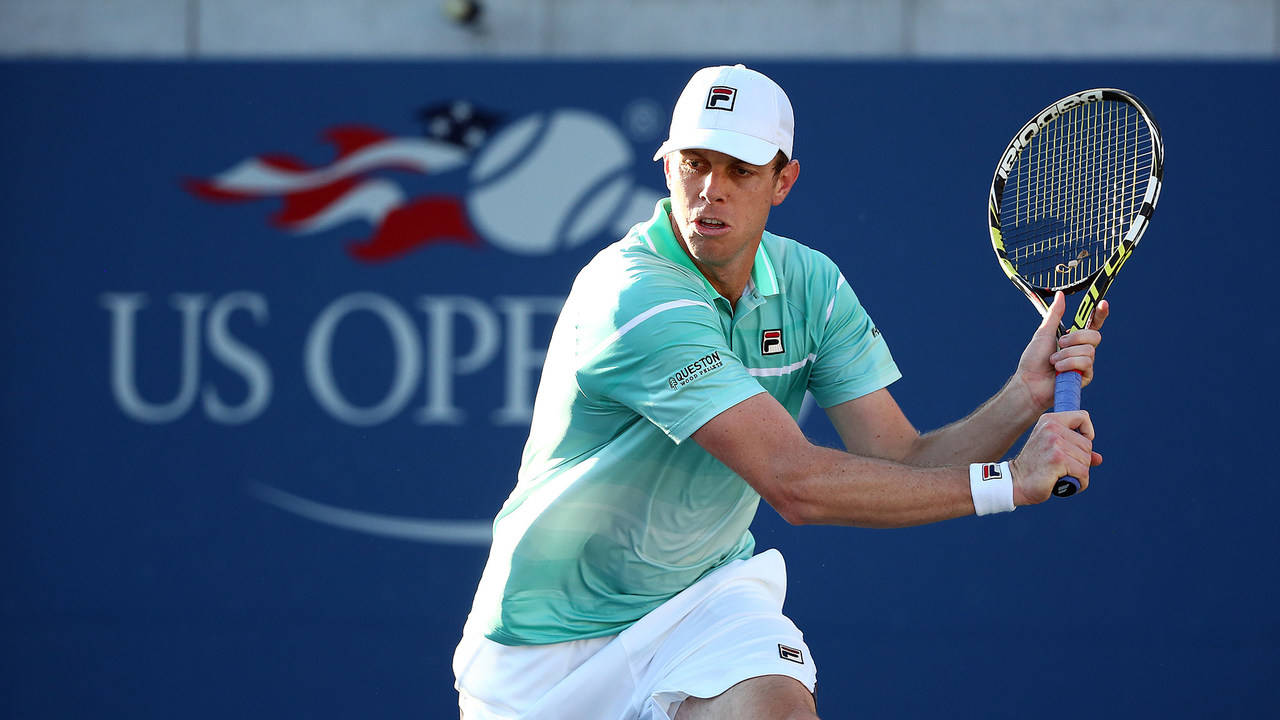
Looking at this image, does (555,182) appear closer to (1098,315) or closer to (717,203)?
(717,203)

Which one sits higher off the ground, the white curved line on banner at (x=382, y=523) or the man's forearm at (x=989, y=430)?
the man's forearm at (x=989, y=430)

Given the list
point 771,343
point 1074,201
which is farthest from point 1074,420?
point 1074,201

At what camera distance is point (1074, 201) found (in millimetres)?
3562

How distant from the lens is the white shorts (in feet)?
9.61

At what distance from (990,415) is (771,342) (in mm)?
495

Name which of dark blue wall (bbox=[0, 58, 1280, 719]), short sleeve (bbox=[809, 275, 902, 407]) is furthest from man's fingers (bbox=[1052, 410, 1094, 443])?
dark blue wall (bbox=[0, 58, 1280, 719])

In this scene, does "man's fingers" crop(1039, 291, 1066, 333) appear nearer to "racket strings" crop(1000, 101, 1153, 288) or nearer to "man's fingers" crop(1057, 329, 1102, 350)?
"man's fingers" crop(1057, 329, 1102, 350)

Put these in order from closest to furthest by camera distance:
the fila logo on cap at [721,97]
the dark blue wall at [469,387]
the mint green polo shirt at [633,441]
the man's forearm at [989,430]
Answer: the mint green polo shirt at [633,441] → the fila logo on cap at [721,97] → the man's forearm at [989,430] → the dark blue wall at [469,387]

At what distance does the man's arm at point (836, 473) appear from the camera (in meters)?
2.54

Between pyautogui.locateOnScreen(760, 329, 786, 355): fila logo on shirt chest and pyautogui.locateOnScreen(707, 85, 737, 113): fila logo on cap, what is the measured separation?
485 millimetres

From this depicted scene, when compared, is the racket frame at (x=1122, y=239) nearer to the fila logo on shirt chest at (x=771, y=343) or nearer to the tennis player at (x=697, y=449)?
the tennis player at (x=697, y=449)

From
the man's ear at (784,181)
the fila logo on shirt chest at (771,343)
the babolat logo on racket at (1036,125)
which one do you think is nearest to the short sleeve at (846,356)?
the fila logo on shirt chest at (771,343)

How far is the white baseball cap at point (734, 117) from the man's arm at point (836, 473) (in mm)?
535

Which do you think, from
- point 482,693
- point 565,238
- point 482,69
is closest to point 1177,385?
point 565,238
